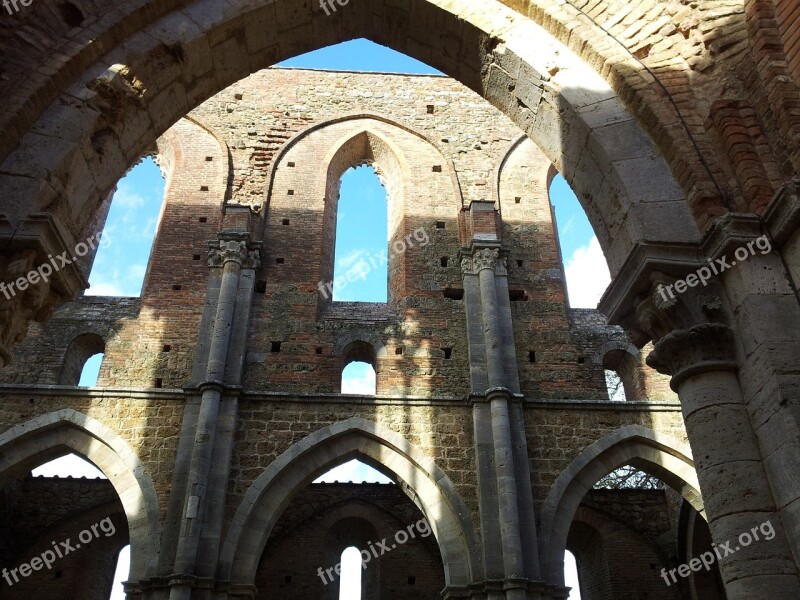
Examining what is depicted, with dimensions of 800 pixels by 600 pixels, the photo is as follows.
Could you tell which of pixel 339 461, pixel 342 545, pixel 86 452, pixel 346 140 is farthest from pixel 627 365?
pixel 86 452

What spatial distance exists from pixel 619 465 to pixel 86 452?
7440 mm

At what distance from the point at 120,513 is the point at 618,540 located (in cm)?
844

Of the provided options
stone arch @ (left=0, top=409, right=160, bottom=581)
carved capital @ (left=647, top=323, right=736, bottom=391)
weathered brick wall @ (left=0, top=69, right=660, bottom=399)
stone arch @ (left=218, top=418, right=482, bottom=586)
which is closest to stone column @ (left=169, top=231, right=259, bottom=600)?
stone arch @ (left=218, top=418, right=482, bottom=586)

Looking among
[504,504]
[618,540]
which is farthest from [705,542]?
[504,504]

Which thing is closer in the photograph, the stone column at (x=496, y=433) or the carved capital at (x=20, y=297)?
the carved capital at (x=20, y=297)

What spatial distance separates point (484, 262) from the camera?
36.2ft

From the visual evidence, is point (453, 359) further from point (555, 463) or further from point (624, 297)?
point (624, 297)

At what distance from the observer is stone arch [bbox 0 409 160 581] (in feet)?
28.8
